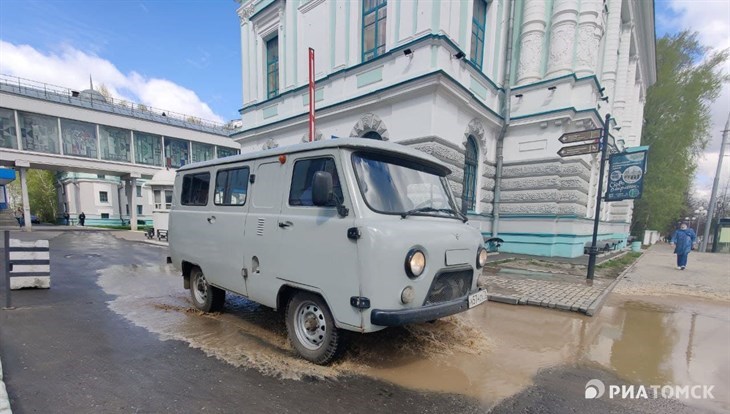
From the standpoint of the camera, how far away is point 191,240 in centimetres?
516

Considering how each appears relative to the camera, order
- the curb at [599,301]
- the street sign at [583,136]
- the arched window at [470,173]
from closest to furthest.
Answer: the curb at [599,301], the street sign at [583,136], the arched window at [470,173]

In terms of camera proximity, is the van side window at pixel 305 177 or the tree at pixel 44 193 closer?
the van side window at pixel 305 177

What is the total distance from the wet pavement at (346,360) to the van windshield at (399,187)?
1803 mm

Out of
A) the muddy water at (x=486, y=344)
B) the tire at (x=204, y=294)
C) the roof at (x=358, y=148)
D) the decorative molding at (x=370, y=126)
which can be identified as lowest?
the muddy water at (x=486, y=344)

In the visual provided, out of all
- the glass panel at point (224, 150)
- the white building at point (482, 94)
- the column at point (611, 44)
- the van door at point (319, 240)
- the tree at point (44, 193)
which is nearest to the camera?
the van door at point (319, 240)

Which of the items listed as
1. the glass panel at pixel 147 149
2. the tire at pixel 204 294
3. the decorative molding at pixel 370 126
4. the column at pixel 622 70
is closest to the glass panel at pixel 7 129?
the glass panel at pixel 147 149

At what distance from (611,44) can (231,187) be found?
723 inches

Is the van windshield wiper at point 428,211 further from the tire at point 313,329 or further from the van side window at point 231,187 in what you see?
the van side window at point 231,187

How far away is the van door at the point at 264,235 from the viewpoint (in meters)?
3.76

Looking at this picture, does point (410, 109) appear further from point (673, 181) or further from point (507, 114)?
point (673, 181)

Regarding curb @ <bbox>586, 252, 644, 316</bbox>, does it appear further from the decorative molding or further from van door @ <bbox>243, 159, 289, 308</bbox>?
the decorative molding

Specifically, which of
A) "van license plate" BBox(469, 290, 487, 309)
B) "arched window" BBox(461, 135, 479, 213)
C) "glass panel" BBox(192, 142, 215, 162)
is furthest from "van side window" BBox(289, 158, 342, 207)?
"glass panel" BBox(192, 142, 215, 162)

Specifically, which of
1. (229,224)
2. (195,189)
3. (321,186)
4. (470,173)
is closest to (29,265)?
(195,189)

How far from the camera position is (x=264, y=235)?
3877mm
